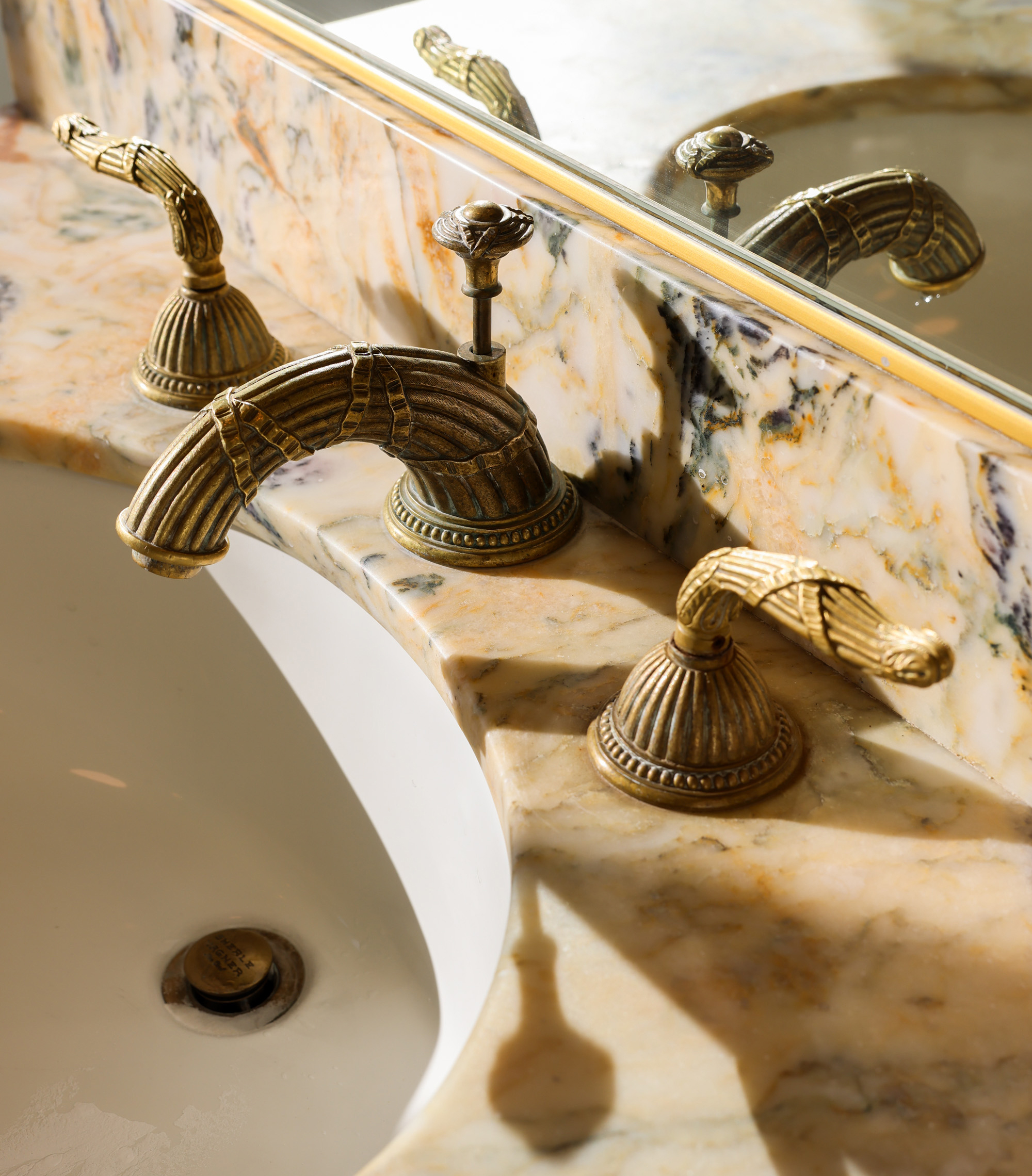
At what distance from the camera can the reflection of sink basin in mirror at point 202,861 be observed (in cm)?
64

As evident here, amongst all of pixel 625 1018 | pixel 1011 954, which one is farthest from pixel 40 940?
pixel 1011 954

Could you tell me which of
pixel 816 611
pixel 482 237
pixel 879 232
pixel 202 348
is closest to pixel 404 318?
pixel 202 348

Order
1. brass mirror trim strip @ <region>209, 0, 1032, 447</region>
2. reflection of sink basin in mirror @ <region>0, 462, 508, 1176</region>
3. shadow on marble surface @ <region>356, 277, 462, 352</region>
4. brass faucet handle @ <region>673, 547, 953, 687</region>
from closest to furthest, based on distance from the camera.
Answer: brass faucet handle @ <region>673, 547, 953, 687</region>, brass mirror trim strip @ <region>209, 0, 1032, 447</region>, reflection of sink basin in mirror @ <region>0, 462, 508, 1176</region>, shadow on marble surface @ <region>356, 277, 462, 352</region>

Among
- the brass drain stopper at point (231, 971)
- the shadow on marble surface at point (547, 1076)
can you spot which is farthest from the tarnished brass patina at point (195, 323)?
the shadow on marble surface at point (547, 1076)

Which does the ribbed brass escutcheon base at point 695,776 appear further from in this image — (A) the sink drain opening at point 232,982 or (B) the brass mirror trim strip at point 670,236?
(A) the sink drain opening at point 232,982

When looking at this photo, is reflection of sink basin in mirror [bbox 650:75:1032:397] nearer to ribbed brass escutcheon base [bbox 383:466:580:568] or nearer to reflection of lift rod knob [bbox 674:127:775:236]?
reflection of lift rod knob [bbox 674:127:775:236]

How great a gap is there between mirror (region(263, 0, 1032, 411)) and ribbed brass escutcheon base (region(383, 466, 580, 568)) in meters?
0.17

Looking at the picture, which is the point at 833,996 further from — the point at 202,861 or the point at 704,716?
the point at 202,861

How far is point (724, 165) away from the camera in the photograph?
1.96 ft

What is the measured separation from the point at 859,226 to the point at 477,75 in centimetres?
29

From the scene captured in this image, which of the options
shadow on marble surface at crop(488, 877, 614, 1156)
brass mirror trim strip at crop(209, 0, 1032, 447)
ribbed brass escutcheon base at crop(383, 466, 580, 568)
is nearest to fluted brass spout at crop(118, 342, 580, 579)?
ribbed brass escutcheon base at crop(383, 466, 580, 568)

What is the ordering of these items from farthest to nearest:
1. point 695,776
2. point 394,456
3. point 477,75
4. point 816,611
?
point 477,75 < point 394,456 < point 695,776 < point 816,611

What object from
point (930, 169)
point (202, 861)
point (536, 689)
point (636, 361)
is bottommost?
point (202, 861)

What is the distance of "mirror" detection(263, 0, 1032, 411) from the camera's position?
53 cm
